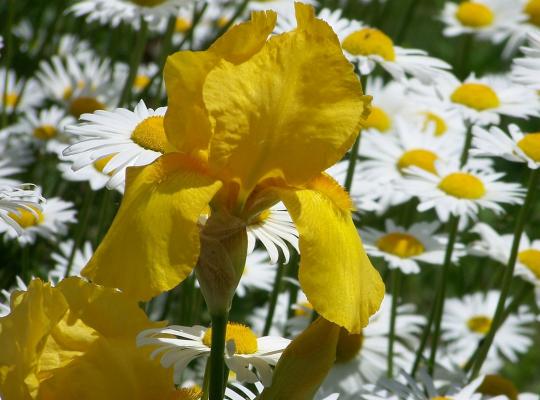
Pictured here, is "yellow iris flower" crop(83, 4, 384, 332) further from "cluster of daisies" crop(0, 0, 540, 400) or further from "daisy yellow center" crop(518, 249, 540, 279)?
"daisy yellow center" crop(518, 249, 540, 279)

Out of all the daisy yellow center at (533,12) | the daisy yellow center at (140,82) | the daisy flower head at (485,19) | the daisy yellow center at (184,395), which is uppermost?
the daisy yellow center at (184,395)

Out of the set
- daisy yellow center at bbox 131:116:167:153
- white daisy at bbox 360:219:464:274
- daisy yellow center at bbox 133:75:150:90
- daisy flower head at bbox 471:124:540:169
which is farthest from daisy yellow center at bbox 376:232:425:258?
daisy yellow center at bbox 133:75:150:90

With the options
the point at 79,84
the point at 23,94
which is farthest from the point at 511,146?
the point at 23,94

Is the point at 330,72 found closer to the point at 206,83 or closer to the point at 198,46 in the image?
the point at 206,83

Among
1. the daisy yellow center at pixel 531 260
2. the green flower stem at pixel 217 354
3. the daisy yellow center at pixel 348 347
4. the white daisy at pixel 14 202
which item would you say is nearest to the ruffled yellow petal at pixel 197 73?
the green flower stem at pixel 217 354

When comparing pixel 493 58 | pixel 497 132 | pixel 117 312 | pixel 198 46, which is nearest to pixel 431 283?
pixel 493 58

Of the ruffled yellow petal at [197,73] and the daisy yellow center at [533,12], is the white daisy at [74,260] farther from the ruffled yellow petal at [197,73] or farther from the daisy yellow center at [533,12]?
the daisy yellow center at [533,12]
